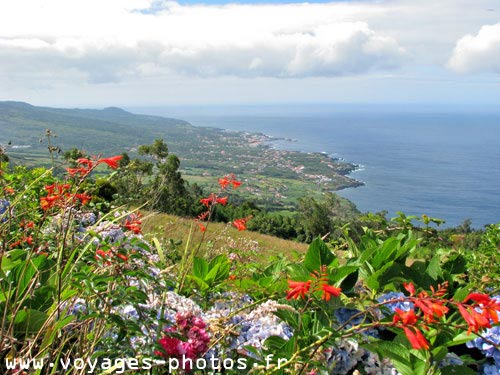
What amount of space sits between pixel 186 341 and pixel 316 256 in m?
0.84

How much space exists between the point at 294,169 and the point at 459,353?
7486 cm

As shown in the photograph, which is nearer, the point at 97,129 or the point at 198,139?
the point at 97,129

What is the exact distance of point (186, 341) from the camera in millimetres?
1271

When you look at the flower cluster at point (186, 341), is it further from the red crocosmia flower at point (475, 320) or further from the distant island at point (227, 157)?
the distant island at point (227, 157)

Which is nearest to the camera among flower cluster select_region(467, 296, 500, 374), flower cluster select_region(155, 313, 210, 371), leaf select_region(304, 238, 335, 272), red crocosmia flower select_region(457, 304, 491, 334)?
red crocosmia flower select_region(457, 304, 491, 334)

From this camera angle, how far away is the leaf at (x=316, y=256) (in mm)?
1940

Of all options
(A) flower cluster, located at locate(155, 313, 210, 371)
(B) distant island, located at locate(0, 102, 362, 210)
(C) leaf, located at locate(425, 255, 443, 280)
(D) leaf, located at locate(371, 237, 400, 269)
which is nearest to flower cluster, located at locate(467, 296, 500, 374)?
(C) leaf, located at locate(425, 255, 443, 280)

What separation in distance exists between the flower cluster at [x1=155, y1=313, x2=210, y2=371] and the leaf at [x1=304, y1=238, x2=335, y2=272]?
0.79 meters

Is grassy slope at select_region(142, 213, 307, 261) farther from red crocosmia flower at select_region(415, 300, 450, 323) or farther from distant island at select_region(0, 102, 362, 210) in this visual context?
distant island at select_region(0, 102, 362, 210)

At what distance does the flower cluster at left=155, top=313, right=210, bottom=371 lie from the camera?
1.20 meters

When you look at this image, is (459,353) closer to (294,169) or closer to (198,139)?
(294,169)

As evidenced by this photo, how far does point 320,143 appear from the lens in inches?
4921

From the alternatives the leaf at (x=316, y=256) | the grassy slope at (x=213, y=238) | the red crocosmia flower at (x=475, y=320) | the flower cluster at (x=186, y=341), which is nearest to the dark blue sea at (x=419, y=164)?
the grassy slope at (x=213, y=238)

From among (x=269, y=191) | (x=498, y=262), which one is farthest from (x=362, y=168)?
(x=498, y=262)
